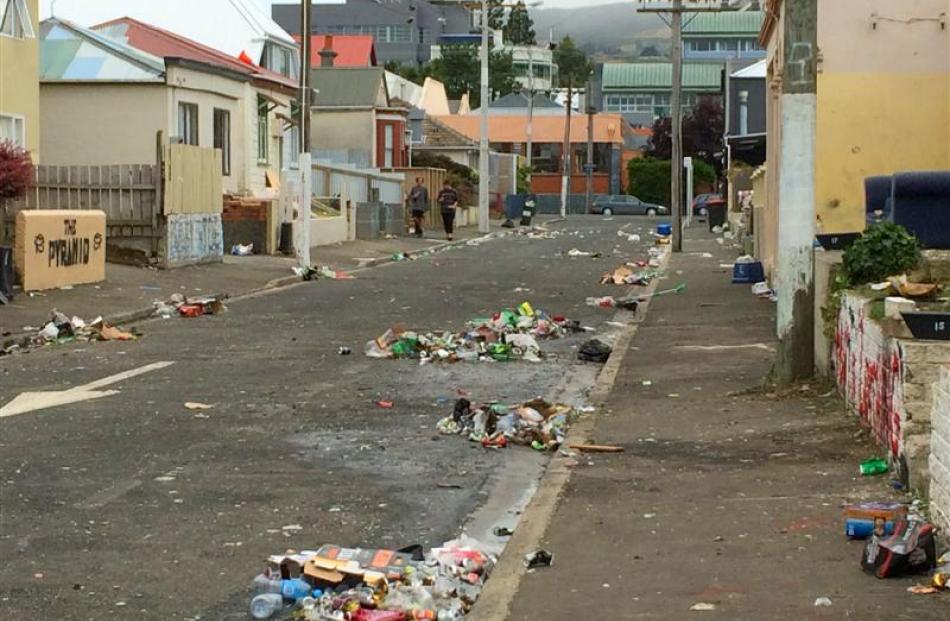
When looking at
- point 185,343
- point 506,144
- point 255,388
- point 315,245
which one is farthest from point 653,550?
point 506,144

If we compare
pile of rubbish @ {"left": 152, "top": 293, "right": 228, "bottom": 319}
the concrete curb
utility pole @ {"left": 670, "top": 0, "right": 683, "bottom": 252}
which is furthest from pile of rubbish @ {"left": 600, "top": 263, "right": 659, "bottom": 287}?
the concrete curb

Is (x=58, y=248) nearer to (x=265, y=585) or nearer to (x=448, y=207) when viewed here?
(x=265, y=585)

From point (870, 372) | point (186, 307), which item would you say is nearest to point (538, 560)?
point (870, 372)

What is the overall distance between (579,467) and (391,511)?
1.52 metres

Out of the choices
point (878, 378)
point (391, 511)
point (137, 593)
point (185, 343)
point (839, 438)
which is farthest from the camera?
point (185, 343)

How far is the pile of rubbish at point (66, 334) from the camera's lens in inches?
732

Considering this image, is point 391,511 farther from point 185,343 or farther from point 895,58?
point 895,58

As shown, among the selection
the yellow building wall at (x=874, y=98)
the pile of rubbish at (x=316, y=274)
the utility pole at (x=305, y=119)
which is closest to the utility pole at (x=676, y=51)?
the utility pole at (x=305, y=119)

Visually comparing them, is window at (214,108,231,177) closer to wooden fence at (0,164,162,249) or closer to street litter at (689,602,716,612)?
wooden fence at (0,164,162,249)

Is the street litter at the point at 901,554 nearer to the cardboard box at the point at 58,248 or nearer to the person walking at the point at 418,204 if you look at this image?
the cardboard box at the point at 58,248

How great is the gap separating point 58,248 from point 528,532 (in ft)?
57.9

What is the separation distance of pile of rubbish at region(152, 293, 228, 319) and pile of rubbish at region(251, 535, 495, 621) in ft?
48.9

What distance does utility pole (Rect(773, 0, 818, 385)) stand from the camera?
13055 millimetres

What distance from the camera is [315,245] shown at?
4125 cm
